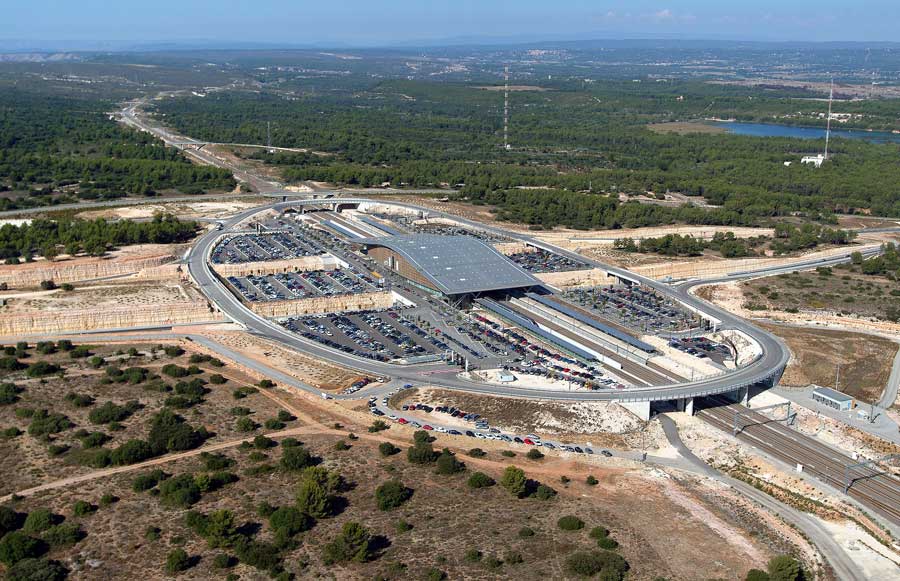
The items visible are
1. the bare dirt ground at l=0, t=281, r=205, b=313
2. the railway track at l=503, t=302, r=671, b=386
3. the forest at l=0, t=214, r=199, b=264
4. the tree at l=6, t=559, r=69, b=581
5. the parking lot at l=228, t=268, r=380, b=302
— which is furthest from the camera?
the forest at l=0, t=214, r=199, b=264

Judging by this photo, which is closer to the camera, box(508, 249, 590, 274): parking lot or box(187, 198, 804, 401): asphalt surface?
box(187, 198, 804, 401): asphalt surface

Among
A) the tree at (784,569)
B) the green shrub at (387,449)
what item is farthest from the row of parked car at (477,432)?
the tree at (784,569)

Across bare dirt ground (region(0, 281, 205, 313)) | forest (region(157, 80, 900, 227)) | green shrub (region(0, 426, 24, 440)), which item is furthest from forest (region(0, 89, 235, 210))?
green shrub (region(0, 426, 24, 440))

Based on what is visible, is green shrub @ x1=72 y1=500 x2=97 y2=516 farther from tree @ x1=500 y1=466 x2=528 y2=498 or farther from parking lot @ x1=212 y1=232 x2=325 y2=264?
parking lot @ x1=212 y1=232 x2=325 y2=264

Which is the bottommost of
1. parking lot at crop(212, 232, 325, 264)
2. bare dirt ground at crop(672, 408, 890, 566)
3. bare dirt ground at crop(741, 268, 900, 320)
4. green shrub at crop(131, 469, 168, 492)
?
bare dirt ground at crop(672, 408, 890, 566)

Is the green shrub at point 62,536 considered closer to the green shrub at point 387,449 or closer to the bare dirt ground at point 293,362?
the green shrub at point 387,449

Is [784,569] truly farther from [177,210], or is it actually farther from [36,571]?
[177,210]
